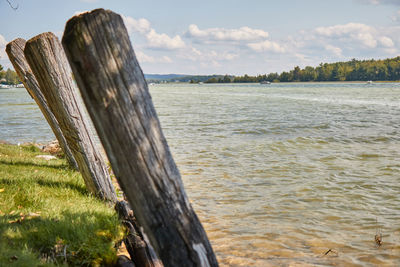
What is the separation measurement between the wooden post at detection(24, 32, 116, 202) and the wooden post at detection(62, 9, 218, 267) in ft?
9.85

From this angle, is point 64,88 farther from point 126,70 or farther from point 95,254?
point 126,70

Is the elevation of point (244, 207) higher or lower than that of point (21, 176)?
lower

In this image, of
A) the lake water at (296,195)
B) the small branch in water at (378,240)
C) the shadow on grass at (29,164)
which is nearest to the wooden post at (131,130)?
the lake water at (296,195)

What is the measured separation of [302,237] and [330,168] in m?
5.04

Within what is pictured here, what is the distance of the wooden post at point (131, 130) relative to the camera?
88.7 inches

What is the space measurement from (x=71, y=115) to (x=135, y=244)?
2.34 metres

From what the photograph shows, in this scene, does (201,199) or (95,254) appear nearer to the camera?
(95,254)

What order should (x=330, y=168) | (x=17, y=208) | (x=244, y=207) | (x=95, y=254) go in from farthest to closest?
(x=330, y=168) → (x=244, y=207) → (x=17, y=208) → (x=95, y=254)

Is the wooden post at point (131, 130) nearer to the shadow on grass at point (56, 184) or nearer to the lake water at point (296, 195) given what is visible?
the lake water at point (296, 195)

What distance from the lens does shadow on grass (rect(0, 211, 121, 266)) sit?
328 cm

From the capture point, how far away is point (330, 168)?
10.3m

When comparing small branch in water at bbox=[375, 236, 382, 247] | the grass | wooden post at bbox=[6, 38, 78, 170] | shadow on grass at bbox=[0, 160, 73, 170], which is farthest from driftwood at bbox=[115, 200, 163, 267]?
small branch in water at bbox=[375, 236, 382, 247]

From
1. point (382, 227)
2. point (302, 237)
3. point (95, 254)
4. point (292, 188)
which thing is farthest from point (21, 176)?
point (382, 227)

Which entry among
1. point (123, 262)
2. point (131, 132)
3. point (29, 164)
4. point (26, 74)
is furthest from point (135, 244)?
point (29, 164)
